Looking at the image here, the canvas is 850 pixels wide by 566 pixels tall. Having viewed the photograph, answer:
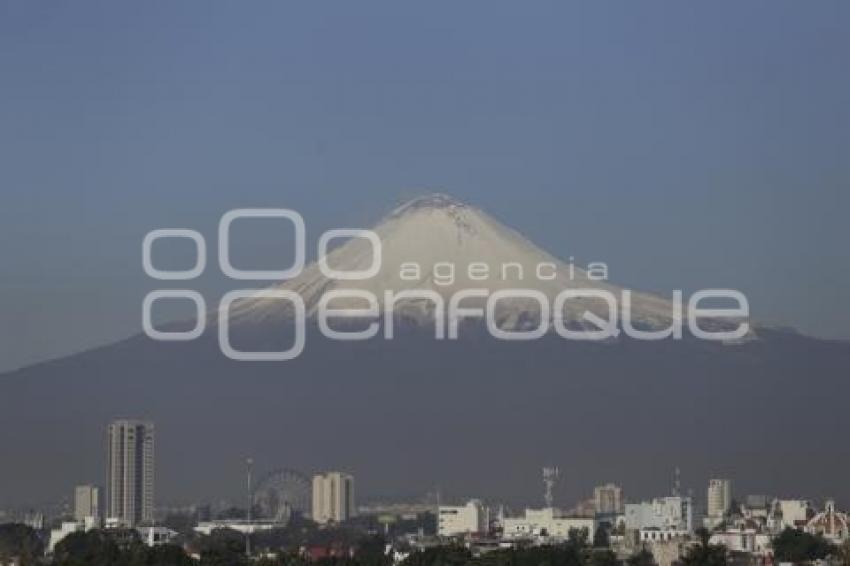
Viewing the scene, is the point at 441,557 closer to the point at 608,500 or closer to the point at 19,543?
the point at 19,543

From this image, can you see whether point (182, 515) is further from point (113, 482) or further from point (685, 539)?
point (685, 539)

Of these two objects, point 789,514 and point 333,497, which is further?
point 333,497

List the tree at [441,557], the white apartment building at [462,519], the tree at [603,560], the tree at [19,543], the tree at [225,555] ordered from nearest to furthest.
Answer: the tree at [225,555], the tree at [441,557], the tree at [603,560], the tree at [19,543], the white apartment building at [462,519]

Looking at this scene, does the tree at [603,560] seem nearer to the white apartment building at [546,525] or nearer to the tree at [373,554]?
the tree at [373,554]

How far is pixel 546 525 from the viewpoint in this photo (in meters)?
137

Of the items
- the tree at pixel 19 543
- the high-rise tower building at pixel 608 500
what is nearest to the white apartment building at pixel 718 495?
the high-rise tower building at pixel 608 500

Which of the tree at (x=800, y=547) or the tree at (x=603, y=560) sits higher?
the tree at (x=603, y=560)

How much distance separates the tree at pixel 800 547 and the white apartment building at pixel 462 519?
135 feet

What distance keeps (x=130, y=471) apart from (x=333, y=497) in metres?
14.1

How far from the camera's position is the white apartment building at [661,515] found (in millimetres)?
136125

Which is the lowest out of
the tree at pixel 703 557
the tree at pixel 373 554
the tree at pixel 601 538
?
the tree at pixel 601 538

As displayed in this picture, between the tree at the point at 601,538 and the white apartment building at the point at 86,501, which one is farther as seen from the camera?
the white apartment building at the point at 86,501

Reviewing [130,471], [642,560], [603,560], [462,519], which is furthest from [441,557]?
[130,471]

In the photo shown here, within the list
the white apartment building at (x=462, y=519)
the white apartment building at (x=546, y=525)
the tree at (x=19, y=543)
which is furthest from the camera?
the white apartment building at (x=462, y=519)
